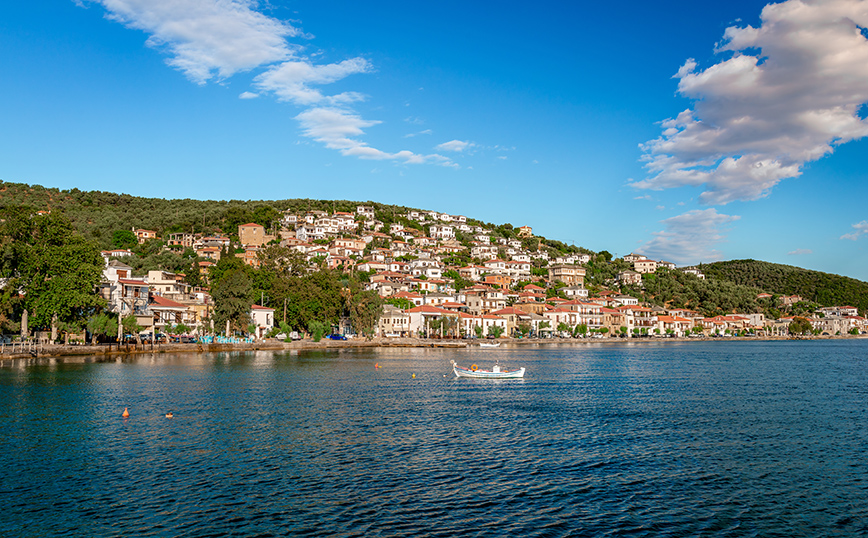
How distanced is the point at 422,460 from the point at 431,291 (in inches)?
4543

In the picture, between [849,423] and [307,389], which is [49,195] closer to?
[307,389]

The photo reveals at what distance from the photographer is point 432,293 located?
136000 millimetres

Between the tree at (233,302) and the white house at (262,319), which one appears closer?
the tree at (233,302)

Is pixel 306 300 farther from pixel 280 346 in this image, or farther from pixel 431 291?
pixel 431 291

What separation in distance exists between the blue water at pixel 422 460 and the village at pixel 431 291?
53163mm

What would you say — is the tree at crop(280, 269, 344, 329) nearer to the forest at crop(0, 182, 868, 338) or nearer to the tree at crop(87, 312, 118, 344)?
the forest at crop(0, 182, 868, 338)

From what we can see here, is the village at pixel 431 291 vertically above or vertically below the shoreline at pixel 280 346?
above

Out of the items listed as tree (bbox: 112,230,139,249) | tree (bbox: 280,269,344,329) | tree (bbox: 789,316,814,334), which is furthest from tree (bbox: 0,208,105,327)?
tree (bbox: 789,316,814,334)

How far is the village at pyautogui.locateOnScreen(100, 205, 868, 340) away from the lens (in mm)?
97000

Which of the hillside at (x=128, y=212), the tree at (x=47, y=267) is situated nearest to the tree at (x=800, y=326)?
the hillside at (x=128, y=212)

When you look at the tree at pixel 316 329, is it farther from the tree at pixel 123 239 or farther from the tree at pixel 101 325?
the tree at pixel 123 239

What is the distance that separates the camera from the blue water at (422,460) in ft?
54.2

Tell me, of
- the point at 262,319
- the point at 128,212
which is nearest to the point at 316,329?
the point at 262,319

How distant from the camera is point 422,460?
22875 millimetres
